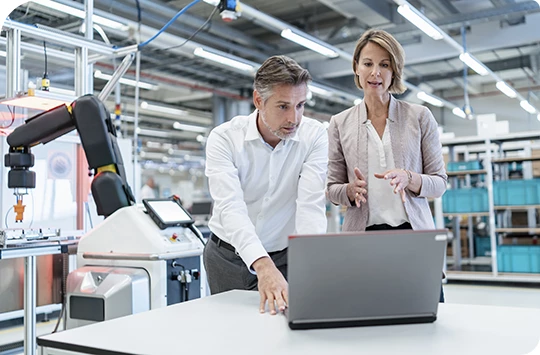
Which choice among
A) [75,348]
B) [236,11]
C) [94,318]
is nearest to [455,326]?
[75,348]

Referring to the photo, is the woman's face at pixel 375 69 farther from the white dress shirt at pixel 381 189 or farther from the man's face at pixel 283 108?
the man's face at pixel 283 108

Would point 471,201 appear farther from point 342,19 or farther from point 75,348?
point 75,348

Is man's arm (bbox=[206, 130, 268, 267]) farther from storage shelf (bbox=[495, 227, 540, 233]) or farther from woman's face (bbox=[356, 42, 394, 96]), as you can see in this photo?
storage shelf (bbox=[495, 227, 540, 233])

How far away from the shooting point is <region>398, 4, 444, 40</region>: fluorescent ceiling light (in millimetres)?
5070

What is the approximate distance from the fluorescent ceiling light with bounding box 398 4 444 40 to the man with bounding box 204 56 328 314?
3859 millimetres

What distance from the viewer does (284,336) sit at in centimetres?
103

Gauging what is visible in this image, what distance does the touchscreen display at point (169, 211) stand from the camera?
222 cm

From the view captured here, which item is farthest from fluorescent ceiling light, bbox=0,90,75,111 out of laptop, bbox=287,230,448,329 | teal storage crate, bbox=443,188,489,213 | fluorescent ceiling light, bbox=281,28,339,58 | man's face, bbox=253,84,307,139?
teal storage crate, bbox=443,188,489,213

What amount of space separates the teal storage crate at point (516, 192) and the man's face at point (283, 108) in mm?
5089

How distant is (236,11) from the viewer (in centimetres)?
Answer: 374

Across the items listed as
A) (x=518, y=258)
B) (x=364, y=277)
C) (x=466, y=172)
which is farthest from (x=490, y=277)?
(x=364, y=277)

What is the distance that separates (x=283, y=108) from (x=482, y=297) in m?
4.42

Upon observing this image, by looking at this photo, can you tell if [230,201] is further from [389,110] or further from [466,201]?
[466,201]

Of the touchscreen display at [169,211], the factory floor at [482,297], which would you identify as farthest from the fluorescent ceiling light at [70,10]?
the touchscreen display at [169,211]
